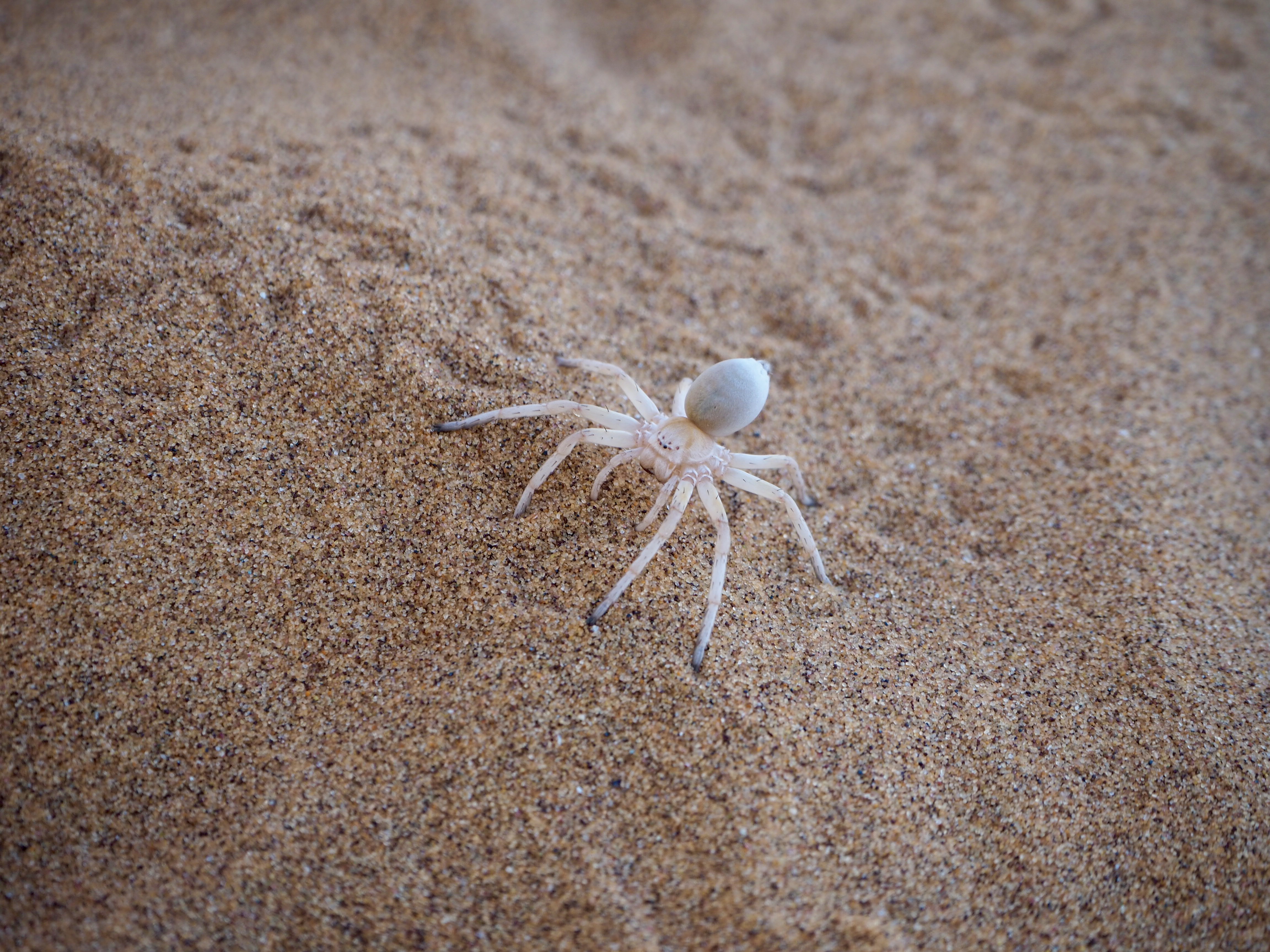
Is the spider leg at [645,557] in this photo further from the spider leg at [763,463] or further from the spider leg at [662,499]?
the spider leg at [763,463]

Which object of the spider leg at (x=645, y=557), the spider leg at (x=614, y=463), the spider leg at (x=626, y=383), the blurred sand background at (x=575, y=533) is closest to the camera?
the blurred sand background at (x=575, y=533)

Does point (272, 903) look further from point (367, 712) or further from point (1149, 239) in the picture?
point (1149, 239)

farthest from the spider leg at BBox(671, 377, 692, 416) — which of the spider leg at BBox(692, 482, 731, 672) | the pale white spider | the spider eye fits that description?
the spider leg at BBox(692, 482, 731, 672)

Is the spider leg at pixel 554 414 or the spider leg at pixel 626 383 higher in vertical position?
the spider leg at pixel 626 383

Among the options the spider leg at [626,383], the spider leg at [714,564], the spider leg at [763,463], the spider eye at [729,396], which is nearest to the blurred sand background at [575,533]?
the spider leg at [714,564]

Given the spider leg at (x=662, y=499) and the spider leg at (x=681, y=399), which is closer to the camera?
the spider leg at (x=662, y=499)

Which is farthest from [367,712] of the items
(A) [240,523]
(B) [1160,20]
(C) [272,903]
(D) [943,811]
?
(B) [1160,20]

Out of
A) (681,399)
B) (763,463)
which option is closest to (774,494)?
(763,463)
